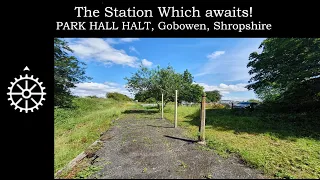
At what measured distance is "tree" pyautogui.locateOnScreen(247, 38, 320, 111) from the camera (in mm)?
8688

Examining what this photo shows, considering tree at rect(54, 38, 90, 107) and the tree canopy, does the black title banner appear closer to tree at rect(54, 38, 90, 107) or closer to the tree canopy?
tree at rect(54, 38, 90, 107)

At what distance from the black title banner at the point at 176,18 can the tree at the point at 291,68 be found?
6114mm

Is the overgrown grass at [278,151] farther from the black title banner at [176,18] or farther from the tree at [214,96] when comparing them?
the tree at [214,96]

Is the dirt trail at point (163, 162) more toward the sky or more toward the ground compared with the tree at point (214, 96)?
more toward the ground

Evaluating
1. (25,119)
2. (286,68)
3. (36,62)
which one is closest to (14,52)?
(36,62)

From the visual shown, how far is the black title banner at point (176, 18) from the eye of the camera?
3.38m

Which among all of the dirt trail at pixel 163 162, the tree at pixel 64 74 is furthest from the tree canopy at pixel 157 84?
the dirt trail at pixel 163 162

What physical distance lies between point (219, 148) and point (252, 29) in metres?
2.88

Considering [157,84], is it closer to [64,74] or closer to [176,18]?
[64,74]

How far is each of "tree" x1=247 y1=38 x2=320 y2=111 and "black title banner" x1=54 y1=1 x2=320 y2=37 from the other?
6.11m

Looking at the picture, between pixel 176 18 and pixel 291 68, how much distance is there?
881 cm

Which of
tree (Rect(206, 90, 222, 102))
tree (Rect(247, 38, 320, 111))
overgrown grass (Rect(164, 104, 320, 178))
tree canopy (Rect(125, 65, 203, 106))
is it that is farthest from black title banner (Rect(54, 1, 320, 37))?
tree (Rect(206, 90, 222, 102))

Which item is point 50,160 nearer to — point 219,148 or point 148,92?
point 219,148

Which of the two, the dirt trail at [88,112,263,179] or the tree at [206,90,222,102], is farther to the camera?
the tree at [206,90,222,102]
